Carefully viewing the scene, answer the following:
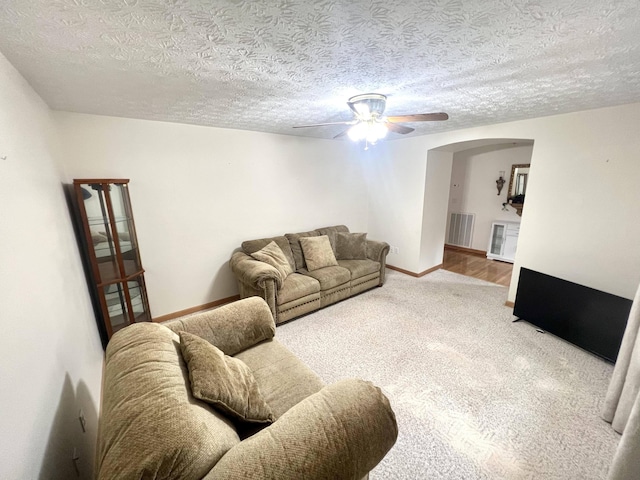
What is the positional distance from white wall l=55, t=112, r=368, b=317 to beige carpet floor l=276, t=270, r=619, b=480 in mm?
1378

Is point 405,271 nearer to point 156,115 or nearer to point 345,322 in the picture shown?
point 345,322

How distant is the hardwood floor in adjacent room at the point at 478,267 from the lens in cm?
434

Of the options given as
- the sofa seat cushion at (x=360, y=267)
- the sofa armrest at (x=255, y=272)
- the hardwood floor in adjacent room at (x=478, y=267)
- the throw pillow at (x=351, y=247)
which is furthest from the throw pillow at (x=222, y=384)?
the hardwood floor in adjacent room at (x=478, y=267)

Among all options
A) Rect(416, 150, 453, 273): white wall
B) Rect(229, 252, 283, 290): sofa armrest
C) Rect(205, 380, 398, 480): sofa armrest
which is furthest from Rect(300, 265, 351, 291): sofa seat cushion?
Rect(205, 380, 398, 480): sofa armrest

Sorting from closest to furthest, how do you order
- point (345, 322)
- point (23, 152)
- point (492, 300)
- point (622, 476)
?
1. point (622, 476)
2. point (23, 152)
3. point (345, 322)
4. point (492, 300)

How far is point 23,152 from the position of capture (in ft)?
4.53

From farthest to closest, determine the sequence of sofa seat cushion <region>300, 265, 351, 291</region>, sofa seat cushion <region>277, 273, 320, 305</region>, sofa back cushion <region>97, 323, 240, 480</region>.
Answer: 1. sofa seat cushion <region>300, 265, 351, 291</region>
2. sofa seat cushion <region>277, 273, 320, 305</region>
3. sofa back cushion <region>97, 323, 240, 480</region>

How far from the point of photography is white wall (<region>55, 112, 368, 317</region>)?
8.21 ft

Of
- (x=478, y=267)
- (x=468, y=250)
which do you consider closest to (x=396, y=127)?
(x=478, y=267)

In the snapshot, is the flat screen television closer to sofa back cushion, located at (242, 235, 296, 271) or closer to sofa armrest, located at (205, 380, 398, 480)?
sofa armrest, located at (205, 380, 398, 480)

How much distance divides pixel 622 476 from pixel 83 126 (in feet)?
13.7

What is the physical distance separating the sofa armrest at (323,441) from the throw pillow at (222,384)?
0.27 meters

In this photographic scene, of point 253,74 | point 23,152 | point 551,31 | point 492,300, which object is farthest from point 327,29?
point 492,300

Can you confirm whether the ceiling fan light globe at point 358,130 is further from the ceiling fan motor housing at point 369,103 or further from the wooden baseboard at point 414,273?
the wooden baseboard at point 414,273
